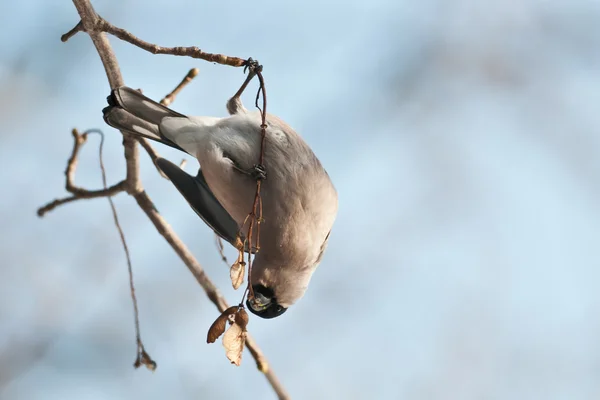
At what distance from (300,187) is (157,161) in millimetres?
849

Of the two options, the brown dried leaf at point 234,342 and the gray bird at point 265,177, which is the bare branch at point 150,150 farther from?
the brown dried leaf at point 234,342

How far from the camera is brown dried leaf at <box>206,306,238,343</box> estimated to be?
1.98 meters

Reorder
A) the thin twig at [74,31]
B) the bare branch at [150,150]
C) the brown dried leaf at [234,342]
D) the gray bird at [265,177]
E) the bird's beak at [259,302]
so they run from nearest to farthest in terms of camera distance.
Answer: the brown dried leaf at [234,342]
the thin twig at [74,31]
the gray bird at [265,177]
the bird's beak at [259,302]
the bare branch at [150,150]

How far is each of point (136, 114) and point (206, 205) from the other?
69cm

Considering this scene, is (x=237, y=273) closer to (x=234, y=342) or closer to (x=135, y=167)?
(x=234, y=342)

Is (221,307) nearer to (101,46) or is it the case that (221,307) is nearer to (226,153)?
(226,153)

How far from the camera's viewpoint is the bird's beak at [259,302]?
2.91m

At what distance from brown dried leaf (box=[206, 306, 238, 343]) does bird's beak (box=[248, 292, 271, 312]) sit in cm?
86

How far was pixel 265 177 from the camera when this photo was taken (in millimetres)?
2646

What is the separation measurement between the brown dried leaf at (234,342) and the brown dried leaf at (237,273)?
13 cm

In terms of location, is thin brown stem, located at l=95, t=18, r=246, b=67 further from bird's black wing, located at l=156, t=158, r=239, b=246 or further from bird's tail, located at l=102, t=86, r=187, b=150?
bird's black wing, located at l=156, t=158, r=239, b=246

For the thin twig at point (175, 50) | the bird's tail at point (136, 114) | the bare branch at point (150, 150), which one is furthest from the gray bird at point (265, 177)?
the thin twig at point (175, 50)

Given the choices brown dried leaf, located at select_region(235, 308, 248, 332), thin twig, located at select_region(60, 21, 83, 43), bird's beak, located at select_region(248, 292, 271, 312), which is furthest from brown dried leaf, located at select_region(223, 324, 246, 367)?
thin twig, located at select_region(60, 21, 83, 43)

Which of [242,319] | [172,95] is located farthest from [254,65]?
[172,95]
